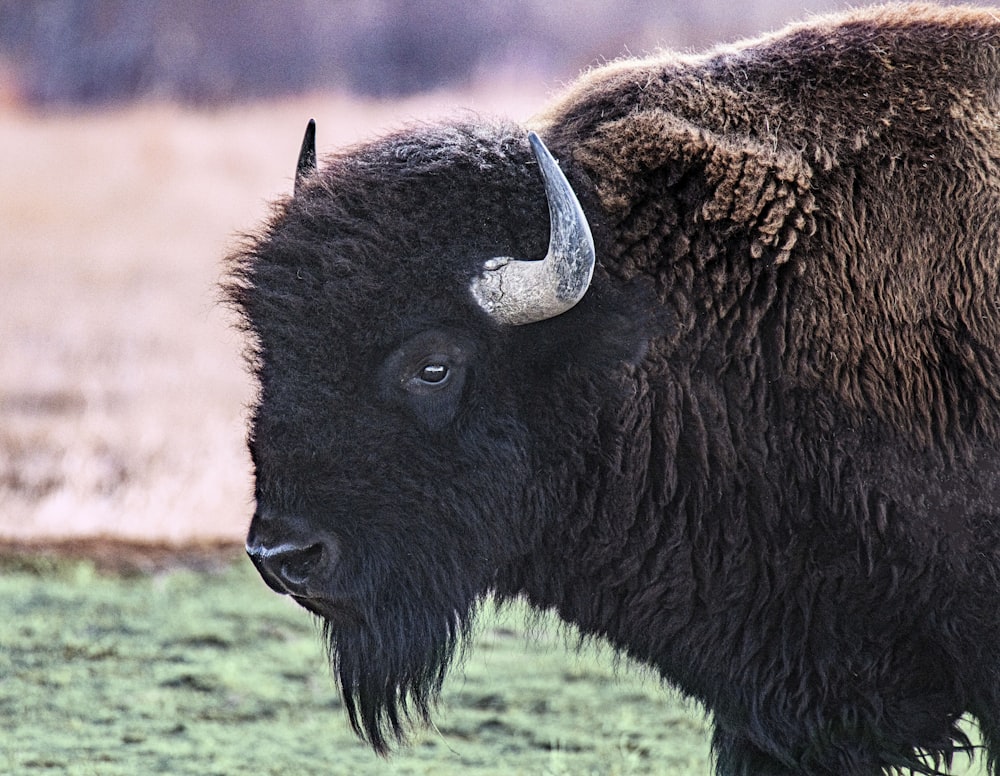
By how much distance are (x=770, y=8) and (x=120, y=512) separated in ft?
→ 15.0

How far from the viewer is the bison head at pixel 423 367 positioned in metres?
2.84

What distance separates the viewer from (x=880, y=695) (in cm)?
292

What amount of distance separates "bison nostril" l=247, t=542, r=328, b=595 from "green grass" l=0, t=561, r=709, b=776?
789 mm

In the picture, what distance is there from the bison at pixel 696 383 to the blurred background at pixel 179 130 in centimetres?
415

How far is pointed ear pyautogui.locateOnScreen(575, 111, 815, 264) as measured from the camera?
2896 millimetres

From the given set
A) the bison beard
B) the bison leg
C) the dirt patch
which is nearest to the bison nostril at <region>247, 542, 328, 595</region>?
the bison beard

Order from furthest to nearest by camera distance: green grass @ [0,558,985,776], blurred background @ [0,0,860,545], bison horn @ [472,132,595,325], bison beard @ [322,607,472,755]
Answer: blurred background @ [0,0,860,545], green grass @ [0,558,985,776], bison beard @ [322,607,472,755], bison horn @ [472,132,595,325]

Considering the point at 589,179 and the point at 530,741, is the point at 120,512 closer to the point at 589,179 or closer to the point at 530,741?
the point at 530,741

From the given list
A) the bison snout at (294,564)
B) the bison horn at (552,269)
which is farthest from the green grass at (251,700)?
the bison horn at (552,269)

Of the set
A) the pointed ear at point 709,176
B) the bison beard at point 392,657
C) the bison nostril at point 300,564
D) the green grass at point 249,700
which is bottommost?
the green grass at point 249,700

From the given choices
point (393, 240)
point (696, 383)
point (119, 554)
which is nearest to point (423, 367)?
Result: point (393, 240)

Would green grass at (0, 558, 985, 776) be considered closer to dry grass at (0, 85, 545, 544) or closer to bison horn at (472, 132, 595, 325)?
dry grass at (0, 85, 545, 544)

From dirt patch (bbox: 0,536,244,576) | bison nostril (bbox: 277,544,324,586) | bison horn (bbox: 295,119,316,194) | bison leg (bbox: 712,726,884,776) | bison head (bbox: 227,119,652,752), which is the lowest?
dirt patch (bbox: 0,536,244,576)

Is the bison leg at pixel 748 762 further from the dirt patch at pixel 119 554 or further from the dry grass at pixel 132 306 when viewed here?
the dry grass at pixel 132 306
